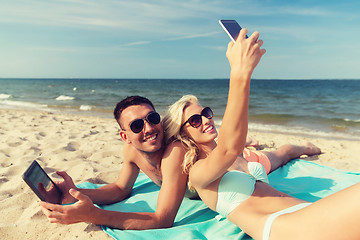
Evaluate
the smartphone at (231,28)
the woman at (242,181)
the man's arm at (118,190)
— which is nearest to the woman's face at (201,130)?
the woman at (242,181)

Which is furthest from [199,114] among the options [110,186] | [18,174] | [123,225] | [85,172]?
[18,174]

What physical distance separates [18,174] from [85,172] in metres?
0.92

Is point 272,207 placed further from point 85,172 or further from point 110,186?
point 85,172

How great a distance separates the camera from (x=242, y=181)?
8.23 ft

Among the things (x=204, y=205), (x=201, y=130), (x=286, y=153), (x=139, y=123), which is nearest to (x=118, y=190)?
(x=204, y=205)

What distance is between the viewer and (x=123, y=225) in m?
2.76

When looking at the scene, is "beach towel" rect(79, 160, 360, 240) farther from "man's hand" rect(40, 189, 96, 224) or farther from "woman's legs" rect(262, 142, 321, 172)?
"man's hand" rect(40, 189, 96, 224)

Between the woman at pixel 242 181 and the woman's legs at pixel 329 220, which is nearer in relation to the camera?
the woman at pixel 242 181

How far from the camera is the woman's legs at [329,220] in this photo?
1.70 metres

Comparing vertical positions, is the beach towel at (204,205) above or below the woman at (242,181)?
below

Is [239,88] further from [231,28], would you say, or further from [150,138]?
[150,138]

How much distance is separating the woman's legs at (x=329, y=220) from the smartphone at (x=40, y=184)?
2.01 meters

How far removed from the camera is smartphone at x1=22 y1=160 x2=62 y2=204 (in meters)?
2.47

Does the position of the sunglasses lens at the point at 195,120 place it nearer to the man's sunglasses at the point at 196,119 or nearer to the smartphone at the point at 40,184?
the man's sunglasses at the point at 196,119
